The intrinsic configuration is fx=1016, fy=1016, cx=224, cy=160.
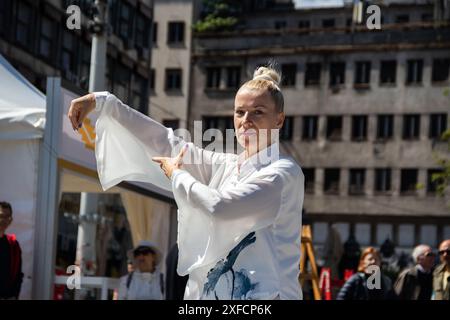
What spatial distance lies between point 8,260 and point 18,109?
148cm

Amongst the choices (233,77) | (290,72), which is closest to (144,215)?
(290,72)

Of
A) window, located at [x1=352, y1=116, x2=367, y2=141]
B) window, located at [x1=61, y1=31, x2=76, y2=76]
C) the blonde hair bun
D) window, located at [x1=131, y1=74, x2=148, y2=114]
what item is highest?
window, located at [x1=61, y1=31, x2=76, y2=76]

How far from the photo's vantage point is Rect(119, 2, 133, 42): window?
137 ft

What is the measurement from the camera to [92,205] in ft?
49.6

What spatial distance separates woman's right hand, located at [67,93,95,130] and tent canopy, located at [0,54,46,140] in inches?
233

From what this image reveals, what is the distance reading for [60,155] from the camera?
9672 millimetres

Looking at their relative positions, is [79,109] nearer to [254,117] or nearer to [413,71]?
[254,117]

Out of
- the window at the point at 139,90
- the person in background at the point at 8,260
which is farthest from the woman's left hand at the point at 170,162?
the window at the point at 139,90

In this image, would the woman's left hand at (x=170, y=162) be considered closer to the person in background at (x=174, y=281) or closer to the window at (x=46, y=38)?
the person in background at (x=174, y=281)

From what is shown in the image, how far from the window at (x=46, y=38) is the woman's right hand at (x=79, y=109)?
32.0 meters

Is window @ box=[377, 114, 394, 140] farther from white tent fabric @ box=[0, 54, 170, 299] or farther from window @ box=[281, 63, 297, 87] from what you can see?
white tent fabric @ box=[0, 54, 170, 299]

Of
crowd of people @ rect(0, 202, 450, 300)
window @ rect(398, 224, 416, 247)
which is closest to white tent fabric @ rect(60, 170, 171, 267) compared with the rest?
crowd of people @ rect(0, 202, 450, 300)
